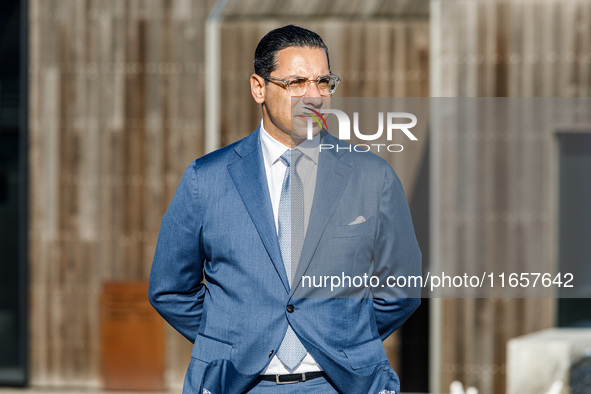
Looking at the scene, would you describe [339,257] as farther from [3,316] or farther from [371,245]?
[3,316]

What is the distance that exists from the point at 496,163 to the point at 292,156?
5.21 meters

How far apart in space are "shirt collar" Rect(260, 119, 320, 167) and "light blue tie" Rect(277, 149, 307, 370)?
2 centimetres

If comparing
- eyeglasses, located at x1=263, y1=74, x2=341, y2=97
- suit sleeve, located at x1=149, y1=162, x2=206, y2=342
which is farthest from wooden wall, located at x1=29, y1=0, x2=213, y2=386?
eyeglasses, located at x1=263, y1=74, x2=341, y2=97

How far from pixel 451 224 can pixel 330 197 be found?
5104mm

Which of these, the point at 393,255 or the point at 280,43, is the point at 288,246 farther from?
the point at 280,43

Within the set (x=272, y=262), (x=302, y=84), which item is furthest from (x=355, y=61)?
(x=272, y=262)

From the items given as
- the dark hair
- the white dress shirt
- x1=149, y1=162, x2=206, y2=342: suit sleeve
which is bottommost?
x1=149, y1=162, x2=206, y2=342: suit sleeve

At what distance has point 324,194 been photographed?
9.46 ft

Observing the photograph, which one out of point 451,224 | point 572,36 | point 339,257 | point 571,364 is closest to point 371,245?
point 339,257

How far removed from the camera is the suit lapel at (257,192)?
9.08ft

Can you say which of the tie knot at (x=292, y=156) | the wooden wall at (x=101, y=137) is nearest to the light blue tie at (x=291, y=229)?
the tie knot at (x=292, y=156)

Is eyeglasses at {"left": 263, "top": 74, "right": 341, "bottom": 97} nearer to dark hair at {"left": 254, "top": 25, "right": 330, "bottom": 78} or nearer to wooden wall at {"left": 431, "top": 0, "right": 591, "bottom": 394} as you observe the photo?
dark hair at {"left": 254, "top": 25, "right": 330, "bottom": 78}

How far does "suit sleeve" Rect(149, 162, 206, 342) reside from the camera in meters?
2.86

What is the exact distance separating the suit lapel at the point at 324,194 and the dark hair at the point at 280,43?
1.08ft
